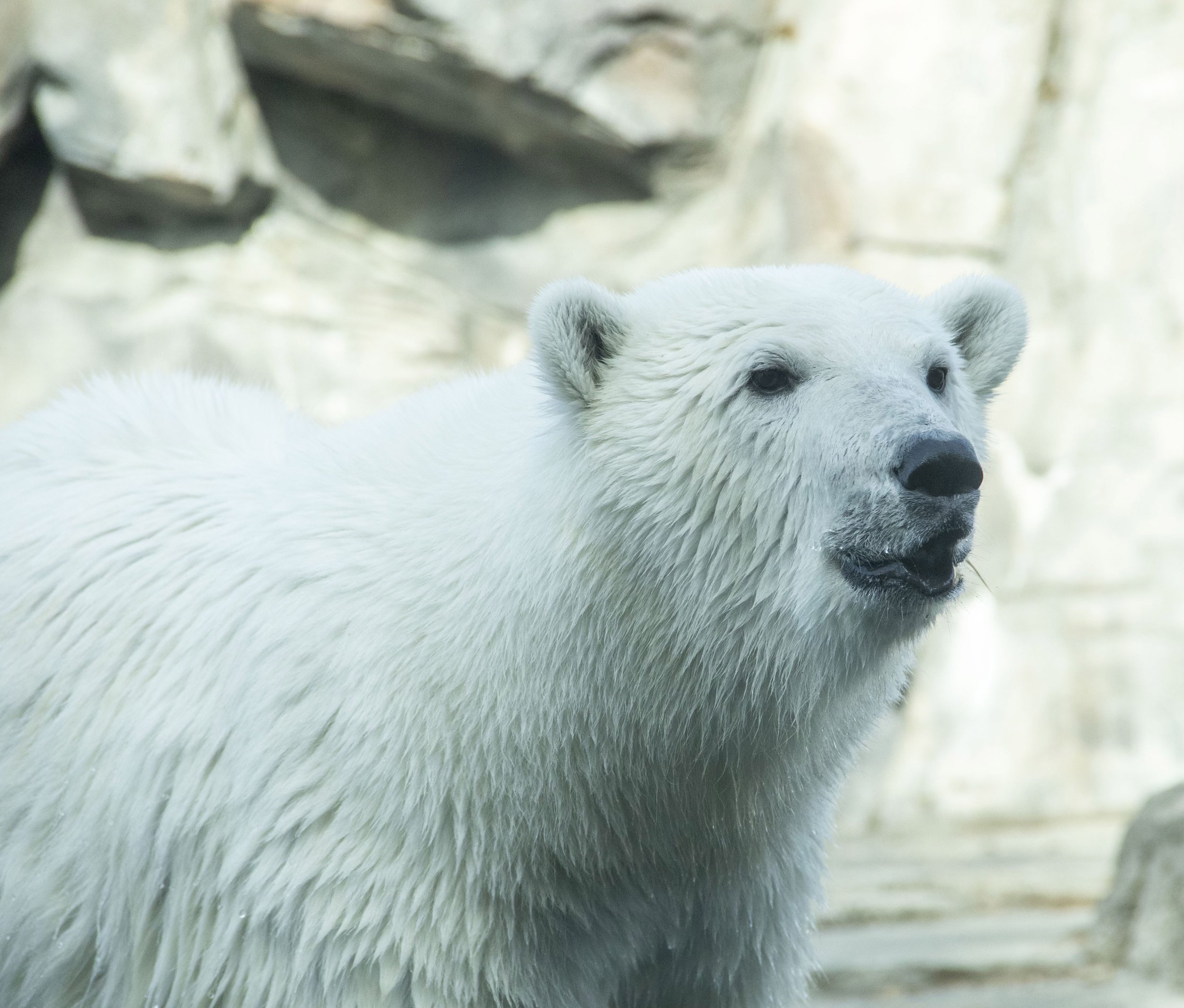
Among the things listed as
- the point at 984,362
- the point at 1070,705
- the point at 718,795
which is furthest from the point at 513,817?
the point at 1070,705

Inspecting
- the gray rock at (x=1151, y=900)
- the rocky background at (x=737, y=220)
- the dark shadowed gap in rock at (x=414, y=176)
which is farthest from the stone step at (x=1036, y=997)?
the dark shadowed gap in rock at (x=414, y=176)

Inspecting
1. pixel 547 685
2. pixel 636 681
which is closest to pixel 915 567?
pixel 636 681

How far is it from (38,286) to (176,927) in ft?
18.5

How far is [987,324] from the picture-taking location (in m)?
2.29

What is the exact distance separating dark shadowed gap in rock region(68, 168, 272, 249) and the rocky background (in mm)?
19

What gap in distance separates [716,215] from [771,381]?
579 centimetres

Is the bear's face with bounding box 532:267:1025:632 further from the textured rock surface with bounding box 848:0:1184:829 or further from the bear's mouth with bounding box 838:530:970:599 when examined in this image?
the textured rock surface with bounding box 848:0:1184:829

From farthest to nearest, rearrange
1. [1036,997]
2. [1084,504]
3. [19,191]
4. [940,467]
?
1. [19,191]
2. [1084,504]
3. [1036,997]
4. [940,467]

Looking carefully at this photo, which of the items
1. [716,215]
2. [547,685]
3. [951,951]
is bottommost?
[951,951]

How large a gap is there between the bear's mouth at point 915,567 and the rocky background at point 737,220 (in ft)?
11.1

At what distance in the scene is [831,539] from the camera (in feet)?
6.14

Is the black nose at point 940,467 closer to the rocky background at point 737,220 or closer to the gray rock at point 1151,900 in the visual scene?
the gray rock at point 1151,900

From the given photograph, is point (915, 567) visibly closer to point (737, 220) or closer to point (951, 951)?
point (951, 951)

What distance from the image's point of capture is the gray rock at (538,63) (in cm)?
701
